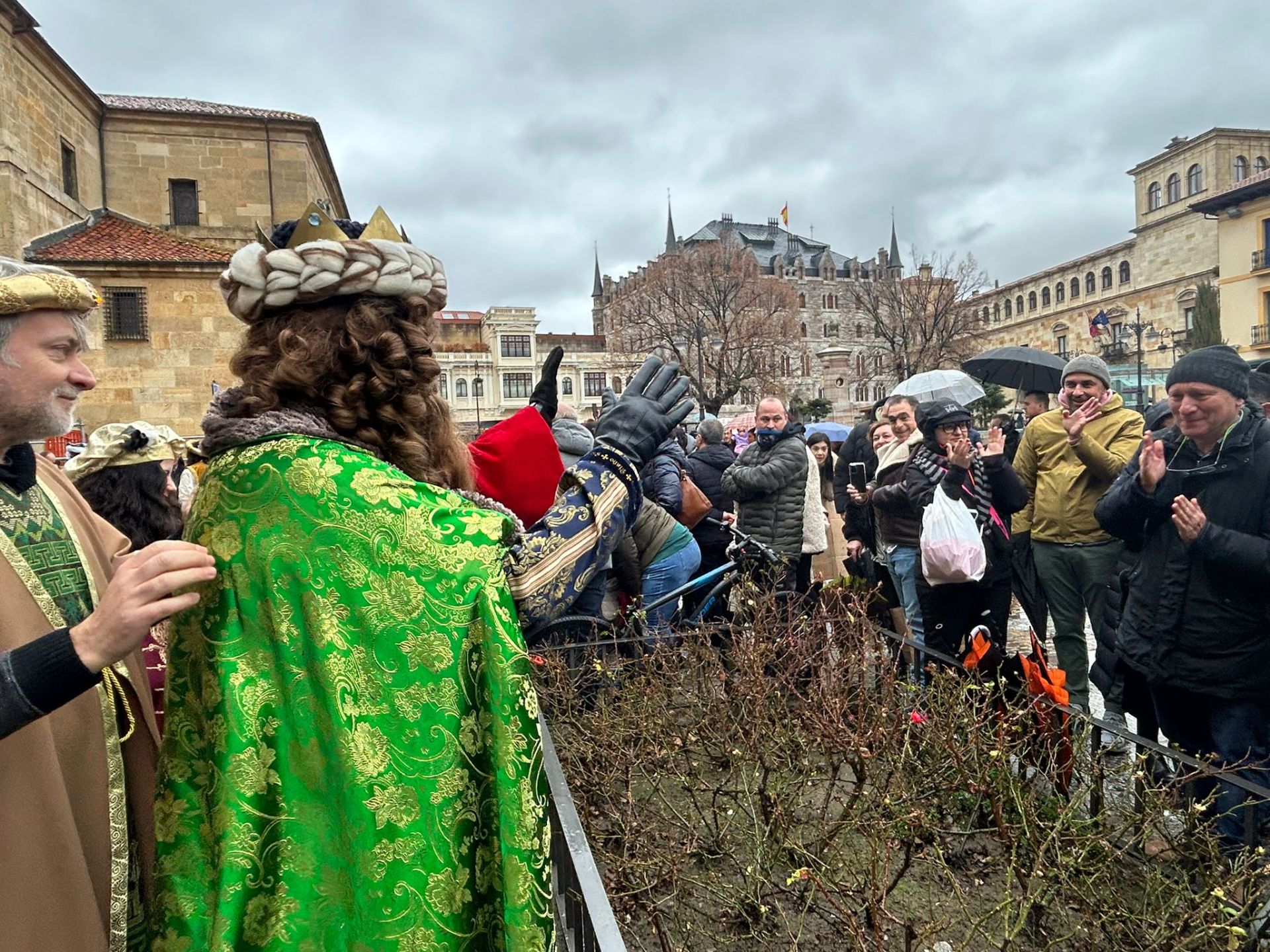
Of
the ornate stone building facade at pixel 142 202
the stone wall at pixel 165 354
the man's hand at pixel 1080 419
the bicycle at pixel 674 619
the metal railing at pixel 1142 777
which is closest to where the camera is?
the metal railing at pixel 1142 777

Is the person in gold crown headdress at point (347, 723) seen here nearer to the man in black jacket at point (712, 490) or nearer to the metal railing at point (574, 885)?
the metal railing at point (574, 885)

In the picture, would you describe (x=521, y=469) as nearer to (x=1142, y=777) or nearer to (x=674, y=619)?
(x=1142, y=777)

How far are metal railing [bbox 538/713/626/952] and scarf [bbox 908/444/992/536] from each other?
11.9 feet

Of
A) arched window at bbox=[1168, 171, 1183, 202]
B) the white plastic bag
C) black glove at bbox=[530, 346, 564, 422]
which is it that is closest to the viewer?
black glove at bbox=[530, 346, 564, 422]

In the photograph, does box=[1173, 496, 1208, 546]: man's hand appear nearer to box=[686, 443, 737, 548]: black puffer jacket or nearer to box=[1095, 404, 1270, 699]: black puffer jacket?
box=[1095, 404, 1270, 699]: black puffer jacket

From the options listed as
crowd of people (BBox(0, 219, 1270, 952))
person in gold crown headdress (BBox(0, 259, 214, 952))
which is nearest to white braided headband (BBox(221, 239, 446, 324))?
crowd of people (BBox(0, 219, 1270, 952))

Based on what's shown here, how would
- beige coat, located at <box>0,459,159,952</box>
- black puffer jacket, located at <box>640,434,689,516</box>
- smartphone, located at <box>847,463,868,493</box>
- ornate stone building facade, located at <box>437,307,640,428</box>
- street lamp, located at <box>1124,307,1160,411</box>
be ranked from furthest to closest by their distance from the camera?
ornate stone building facade, located at <box>437,307,640,428</box>, street lamp, located at <box>1124,307,1160,411</box>, smartphone, located at <box>847,463,868,493</box>, black puffer jacket, located at <box>640,434,689,516</box>, beige coat, located at <box>0,459,159,952</box>

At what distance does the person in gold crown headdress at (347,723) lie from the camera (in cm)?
138

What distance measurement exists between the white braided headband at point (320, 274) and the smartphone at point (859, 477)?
248 inches

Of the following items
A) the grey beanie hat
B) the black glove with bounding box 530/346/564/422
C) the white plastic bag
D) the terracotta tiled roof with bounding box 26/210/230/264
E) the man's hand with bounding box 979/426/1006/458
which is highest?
the terracotta tiled roof with bounding box 26/210/230/264

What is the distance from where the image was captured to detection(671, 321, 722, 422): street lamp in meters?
43.5

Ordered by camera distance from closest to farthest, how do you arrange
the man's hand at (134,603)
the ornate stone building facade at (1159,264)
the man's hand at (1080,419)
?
the man's hand at (134,603) → the man's hand at (1080,419) → the ornate stone building facade at (1159,264)

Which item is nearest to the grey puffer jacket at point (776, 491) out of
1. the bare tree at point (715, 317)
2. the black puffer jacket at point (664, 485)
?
the black puffer jacket at point (664, 485)

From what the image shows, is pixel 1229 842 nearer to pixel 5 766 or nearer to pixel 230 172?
pixel 5 766
